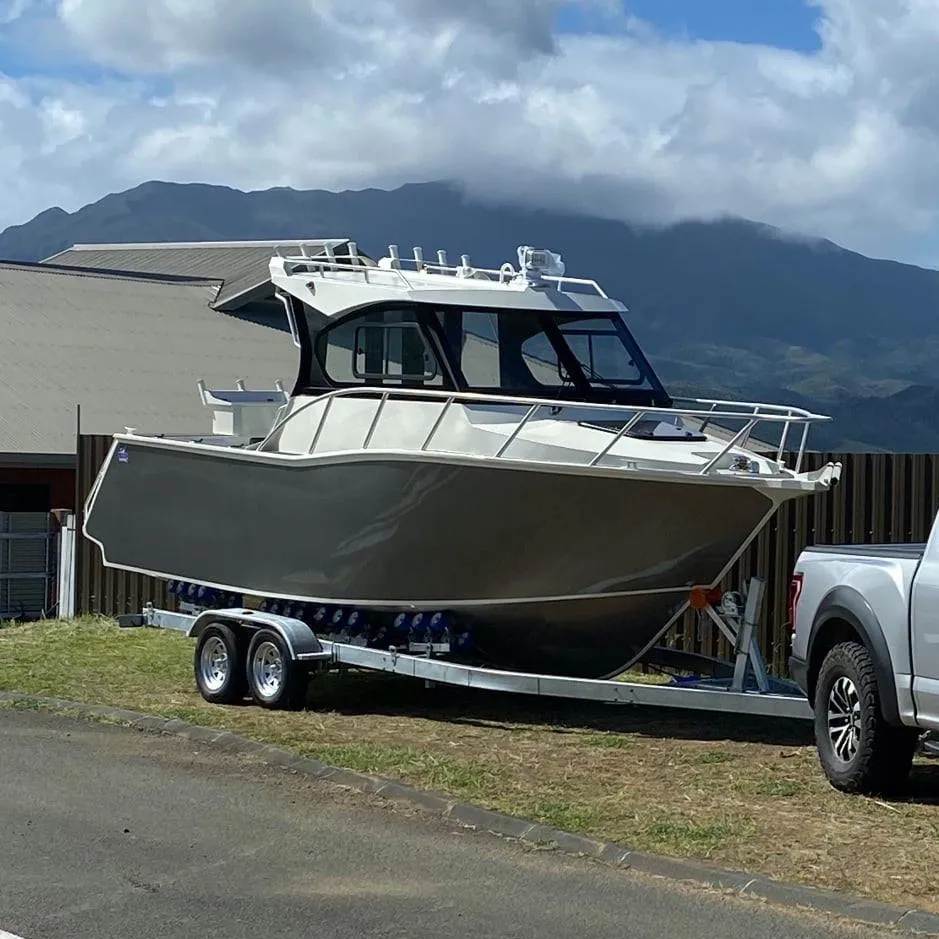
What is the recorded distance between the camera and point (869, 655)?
943cm

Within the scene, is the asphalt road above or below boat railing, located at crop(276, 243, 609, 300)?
below

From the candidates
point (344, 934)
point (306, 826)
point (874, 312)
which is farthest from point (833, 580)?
point (874, 312)

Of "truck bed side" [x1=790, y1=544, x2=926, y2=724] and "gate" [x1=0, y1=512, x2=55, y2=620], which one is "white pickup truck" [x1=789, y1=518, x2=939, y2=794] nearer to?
"truck bed side" [x1=790, y1=544, x2=926, y2=724]

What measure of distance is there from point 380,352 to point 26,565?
946cm

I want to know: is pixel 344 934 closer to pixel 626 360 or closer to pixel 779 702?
pixel 779 702

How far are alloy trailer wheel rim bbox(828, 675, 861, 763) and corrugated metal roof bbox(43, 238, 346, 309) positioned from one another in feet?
70.0

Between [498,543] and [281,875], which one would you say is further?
[498,543]

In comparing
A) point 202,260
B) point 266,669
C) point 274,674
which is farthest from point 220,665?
point 202,260

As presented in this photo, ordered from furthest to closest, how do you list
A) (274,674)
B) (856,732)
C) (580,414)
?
(274,674), (580,414), (856,732)

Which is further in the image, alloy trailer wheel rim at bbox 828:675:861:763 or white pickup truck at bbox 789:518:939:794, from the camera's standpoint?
alloy trailer wheel rim at bbox 828:675:861:763

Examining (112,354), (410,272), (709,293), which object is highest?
(709,293)

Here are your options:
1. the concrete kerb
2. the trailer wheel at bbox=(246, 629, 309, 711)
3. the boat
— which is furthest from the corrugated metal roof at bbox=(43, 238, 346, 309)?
the concrete kerb

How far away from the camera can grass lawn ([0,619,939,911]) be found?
8.32m

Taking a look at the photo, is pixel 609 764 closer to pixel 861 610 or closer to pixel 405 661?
pixel 405 661
